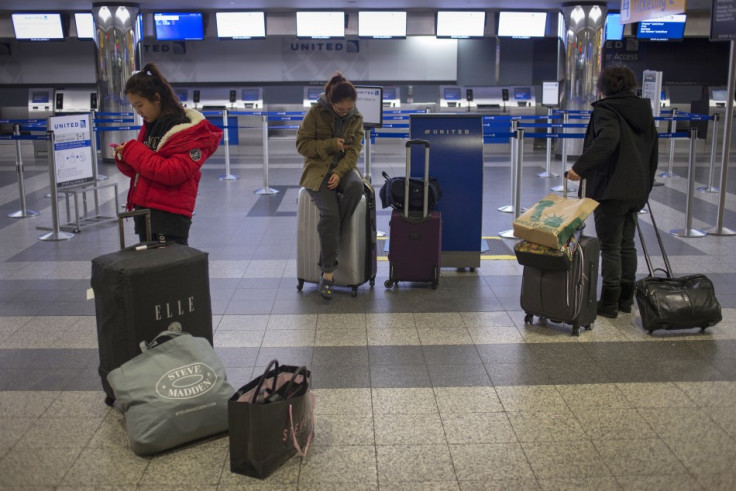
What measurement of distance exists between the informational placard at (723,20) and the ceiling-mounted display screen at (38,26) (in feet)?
44.0

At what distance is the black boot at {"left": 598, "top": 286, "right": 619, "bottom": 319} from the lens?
17.3 ft

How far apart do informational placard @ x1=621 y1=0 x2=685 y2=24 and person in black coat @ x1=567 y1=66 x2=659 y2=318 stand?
3422mm

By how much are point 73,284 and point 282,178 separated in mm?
6248

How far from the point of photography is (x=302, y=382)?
339 centimetres

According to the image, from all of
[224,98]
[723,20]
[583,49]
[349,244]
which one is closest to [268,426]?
[349,244]

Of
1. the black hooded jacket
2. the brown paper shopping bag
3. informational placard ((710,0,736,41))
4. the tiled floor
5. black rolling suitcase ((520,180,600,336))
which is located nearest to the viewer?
the tiled floor

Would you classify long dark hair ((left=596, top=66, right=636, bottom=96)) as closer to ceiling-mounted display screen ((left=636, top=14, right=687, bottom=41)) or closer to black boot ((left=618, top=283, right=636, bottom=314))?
black boot ((left=618, top=283, right=636, bottom=314))

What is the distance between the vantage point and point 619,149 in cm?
503

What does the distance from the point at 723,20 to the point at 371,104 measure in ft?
11.3

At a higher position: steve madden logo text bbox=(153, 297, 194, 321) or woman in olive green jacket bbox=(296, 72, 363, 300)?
woman in olive green jacket bbox=(296, 72, 363, 300)

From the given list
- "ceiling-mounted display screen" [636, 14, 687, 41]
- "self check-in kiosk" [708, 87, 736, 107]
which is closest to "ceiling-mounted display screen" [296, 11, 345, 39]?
"ceiling-mounted display screen" [636, 14, 687, 41]

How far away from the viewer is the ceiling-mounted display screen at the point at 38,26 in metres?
16.5

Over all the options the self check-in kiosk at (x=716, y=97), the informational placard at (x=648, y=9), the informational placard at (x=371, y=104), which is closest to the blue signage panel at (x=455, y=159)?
the informational placard at (x=371, y=104)

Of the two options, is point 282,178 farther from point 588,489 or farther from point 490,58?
point 588,489
